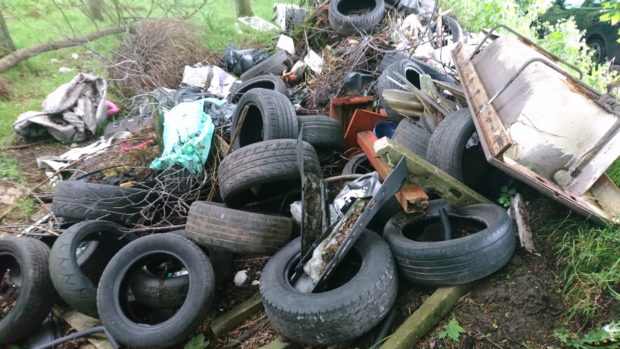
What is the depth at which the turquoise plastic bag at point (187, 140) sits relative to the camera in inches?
141

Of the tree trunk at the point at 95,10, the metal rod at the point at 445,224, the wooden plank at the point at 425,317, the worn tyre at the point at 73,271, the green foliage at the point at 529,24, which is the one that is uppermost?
the green foliage at the point at 529,24

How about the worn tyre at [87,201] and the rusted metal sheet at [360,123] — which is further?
the rusted metal sheet at [360,123]

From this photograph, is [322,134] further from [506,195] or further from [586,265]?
[586,265]

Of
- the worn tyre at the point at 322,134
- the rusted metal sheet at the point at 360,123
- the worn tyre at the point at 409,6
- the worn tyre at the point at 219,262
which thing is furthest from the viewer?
the worn tyre at the point at 409,6

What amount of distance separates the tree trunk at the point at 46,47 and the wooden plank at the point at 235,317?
626 cm

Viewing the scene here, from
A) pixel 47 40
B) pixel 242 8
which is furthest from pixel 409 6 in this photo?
pixel 47 40

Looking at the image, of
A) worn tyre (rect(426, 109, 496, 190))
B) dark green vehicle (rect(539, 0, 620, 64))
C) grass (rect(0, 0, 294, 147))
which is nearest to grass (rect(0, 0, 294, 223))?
grass (rect(0, 0, 294, 147))

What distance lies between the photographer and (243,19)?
8492 millimetres

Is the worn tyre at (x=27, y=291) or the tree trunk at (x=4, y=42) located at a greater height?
the worn tyre at (x=27, y=291)

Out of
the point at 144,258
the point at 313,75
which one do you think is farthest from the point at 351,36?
the point at 144,258

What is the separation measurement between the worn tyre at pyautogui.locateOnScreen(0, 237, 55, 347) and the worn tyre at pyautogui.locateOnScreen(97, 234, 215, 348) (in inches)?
23.6

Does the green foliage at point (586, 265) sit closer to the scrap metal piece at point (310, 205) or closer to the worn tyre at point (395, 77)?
the scrap metal piece at point (310, 205)

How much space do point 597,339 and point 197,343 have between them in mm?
2222

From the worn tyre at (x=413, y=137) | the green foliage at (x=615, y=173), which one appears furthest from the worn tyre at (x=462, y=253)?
the green foliage at (x=615, y=173)
